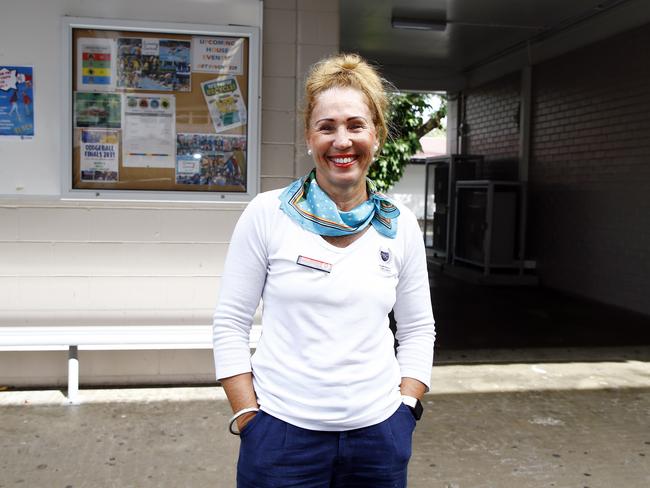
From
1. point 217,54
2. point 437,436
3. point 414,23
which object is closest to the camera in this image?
point 437,436

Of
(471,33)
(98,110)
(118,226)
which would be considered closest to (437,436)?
(118,226)

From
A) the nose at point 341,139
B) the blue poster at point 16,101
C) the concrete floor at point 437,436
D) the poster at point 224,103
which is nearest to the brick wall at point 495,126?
the concrete floor at point 437,436

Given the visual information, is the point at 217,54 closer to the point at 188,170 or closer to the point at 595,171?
the point at 188,170

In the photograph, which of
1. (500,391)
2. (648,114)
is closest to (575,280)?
(648,114)

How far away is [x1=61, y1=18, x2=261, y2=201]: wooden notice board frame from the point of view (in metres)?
4.72

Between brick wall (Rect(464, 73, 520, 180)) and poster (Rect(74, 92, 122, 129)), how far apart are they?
344 inches

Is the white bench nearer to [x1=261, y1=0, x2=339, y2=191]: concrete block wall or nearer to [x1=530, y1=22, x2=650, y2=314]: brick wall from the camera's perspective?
[x1=261, y1=0, x2=339, y2=191]: concrete block wall

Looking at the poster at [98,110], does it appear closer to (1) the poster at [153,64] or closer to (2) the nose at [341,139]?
(1) the poster at [153,64]

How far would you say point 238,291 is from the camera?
1.87 metres

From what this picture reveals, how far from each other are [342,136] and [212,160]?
316 cm

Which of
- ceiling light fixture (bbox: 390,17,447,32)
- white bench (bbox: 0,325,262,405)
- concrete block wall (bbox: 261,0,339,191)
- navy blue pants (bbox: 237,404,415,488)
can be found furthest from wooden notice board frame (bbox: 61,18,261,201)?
ceiling light fixture (bbox: 390,17,447,32)

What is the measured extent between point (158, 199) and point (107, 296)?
0.75 meters

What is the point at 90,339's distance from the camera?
468 centimetres

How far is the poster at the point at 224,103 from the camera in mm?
4832
